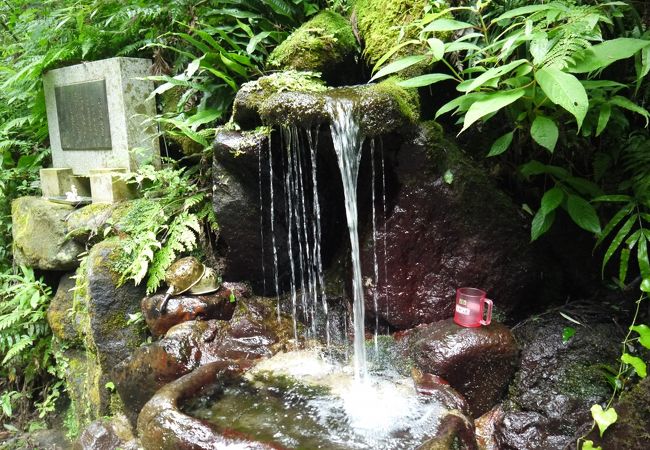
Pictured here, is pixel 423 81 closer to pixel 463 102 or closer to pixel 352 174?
pixel 463 102

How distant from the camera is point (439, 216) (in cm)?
345

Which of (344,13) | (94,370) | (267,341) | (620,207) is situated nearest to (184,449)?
(267,341)

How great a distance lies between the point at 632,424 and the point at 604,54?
2.03m

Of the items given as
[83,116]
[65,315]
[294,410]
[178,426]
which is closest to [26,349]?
[65,315]

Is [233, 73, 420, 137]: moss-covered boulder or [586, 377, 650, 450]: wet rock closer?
[586, 377, 650, 450]: wet rock

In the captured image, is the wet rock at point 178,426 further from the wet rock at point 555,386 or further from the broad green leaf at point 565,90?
the broad green leaf at point 565,90

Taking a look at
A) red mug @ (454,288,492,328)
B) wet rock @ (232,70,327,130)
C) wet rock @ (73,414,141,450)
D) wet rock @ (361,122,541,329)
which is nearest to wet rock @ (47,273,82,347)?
wet rock @ (73,414,141,450)

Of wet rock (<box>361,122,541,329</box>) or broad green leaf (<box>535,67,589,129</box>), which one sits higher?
broad green leaf (<box>535,67,589,129</box>)

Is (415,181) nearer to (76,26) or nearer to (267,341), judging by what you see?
(267,341)

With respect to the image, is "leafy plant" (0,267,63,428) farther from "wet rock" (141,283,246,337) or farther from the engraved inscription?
"wet rock" (141,283,246,337)

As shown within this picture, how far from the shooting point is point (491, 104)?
2.58 meters

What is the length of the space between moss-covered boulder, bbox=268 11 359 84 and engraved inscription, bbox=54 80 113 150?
2249 mm

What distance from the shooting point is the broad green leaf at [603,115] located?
106 inches

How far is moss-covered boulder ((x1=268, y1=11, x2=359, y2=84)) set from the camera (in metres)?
4.12
